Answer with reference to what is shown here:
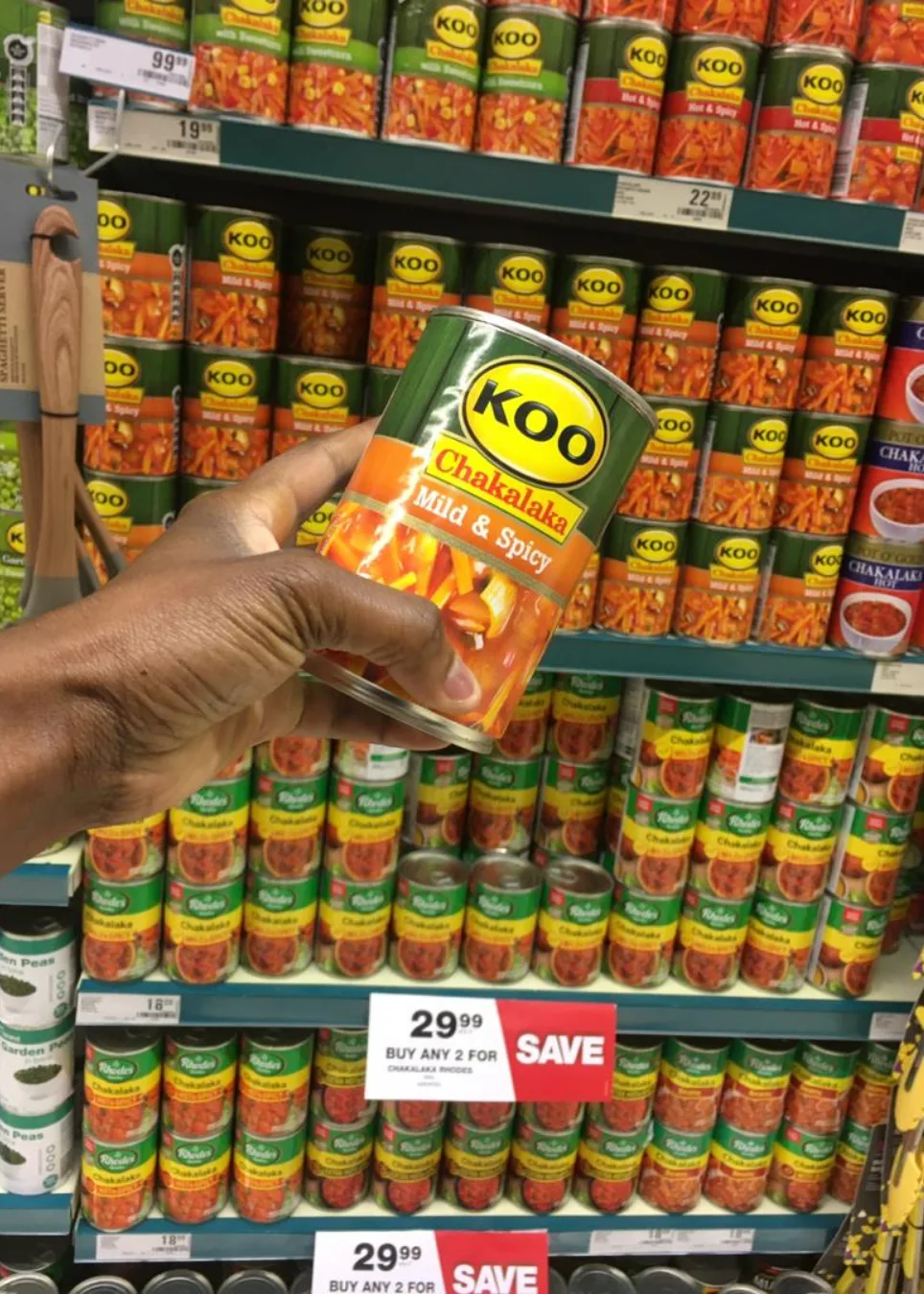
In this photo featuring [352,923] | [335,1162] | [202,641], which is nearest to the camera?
[202,641]

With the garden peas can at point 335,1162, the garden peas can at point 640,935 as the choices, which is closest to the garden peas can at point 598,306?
the garden peas can at point 640,935

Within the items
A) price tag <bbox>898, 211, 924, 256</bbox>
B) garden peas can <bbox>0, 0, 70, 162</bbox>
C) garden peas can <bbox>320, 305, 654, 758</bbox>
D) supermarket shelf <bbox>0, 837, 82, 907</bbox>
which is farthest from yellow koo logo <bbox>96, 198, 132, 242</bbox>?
price tag <bbox>898, 211, 924, 256</bbox>

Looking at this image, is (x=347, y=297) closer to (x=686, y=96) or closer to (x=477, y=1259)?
(x=686, y=96)

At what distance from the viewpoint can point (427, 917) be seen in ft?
5.12

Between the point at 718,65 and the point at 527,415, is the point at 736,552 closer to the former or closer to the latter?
the point at 718,65

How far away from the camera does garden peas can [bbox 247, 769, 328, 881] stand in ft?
4.87

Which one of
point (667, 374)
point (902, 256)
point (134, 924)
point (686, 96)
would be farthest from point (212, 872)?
point (902, 256)

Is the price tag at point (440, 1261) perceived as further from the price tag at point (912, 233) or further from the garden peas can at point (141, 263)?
the price tag at point (912, 233)

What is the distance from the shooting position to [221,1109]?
1.61 metres

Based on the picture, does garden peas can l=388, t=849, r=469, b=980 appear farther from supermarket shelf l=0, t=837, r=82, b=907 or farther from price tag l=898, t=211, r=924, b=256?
price tag l=898, t=211, r=924, b=256

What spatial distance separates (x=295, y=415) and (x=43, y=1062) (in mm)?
→ 992

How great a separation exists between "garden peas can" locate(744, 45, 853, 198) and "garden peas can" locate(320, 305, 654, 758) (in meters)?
0.67

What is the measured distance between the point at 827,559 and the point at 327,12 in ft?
3.02

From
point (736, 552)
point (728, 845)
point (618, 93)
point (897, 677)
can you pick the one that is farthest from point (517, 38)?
point (728, 845)
